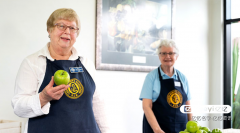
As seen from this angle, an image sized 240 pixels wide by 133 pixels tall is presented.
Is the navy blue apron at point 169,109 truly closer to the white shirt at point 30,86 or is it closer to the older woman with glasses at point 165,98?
the older woman with glasses at point 165,98

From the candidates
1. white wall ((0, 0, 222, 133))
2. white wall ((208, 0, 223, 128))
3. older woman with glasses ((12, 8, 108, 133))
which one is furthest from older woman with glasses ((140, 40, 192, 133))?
white wall ((208, 0, 223, 128))

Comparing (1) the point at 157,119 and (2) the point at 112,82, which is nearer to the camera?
(1) the point at 157,119

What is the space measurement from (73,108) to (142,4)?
81.5 inches

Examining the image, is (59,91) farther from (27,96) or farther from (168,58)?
(168,58)

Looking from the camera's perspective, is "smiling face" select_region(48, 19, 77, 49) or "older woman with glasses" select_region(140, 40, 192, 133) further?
"older woman with glasses" select_region(140, 40, 192, 133)

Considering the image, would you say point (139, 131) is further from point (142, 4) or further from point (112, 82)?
point (142, 4)

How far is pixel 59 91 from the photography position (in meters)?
1.37

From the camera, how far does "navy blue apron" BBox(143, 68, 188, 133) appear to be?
7.81 feet

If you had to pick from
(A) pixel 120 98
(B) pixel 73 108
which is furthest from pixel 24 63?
(A) pixel 120 98

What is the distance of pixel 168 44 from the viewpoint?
8.39 ft

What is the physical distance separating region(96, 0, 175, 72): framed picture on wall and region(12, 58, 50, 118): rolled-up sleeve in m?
1.31

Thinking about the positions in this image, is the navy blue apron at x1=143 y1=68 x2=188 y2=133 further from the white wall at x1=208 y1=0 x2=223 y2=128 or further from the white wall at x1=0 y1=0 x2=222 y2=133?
the white wall at x1=208 y1=0 x2=223 y2=128

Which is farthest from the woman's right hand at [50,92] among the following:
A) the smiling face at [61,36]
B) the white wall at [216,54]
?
the white wall at [216,54]

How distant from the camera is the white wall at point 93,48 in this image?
2.17 m
